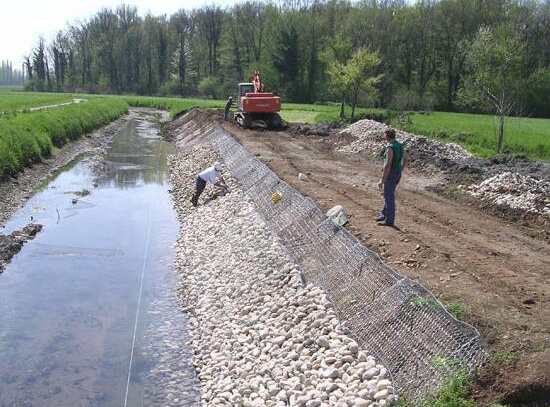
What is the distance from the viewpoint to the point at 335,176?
2158 cm

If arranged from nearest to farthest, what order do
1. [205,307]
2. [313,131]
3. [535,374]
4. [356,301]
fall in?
[535,374] < [356,301] < [205,307] < [313,131]

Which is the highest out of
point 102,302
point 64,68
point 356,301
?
point 64,68

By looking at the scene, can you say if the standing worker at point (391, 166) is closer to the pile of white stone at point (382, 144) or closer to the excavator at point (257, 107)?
the pile of white stone at point (382, 144)

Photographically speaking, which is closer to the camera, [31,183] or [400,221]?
[400,221]

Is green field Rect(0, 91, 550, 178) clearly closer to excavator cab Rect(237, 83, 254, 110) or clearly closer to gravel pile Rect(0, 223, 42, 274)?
gravel pile Rect(0, 223, 42, 274)

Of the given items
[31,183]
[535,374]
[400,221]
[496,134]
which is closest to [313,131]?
[496,134]

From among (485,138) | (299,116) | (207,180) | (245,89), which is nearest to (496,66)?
(485,138)

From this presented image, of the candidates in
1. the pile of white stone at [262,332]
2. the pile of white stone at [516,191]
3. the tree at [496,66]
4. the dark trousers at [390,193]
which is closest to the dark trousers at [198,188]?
the pile of white stone at [262,332]

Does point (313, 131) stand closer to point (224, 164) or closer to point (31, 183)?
point (224, 164)

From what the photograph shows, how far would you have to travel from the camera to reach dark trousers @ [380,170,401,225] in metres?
12.5

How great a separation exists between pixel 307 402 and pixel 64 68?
134 metres

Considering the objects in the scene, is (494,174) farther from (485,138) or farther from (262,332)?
(485,138)

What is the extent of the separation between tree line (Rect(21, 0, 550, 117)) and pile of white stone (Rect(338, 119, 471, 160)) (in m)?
8.11

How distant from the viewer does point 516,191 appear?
17422 mm
